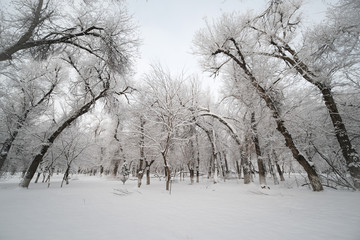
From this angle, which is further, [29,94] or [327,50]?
[29,94]

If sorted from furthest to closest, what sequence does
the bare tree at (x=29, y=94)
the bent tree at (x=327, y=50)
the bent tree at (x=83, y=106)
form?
the bare tree at (x=29, y=94) → the bent tree at (x=83, y=106) → the bent tree at (x=327, y=50)

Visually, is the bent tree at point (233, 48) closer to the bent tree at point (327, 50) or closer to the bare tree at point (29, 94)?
the bent tree at point (327, 50)

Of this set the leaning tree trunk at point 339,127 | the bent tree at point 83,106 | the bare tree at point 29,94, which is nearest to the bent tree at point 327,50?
the leaning tree trunk at point 339,127

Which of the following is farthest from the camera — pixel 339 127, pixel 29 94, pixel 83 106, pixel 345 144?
pixel 29 94

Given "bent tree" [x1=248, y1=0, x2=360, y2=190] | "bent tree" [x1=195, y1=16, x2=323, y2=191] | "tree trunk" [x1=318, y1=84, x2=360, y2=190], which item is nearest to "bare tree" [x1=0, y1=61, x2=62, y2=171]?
"bent tree" [x1=195, y1=16, x2=323, y2=191]

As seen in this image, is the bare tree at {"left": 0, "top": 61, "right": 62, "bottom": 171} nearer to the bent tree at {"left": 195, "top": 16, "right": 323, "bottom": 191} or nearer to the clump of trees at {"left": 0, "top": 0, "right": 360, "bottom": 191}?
the clump of trees at {"left": 0, "top": 0, "right": 360, "bottom": 191}

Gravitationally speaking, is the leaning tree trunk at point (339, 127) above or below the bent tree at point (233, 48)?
below

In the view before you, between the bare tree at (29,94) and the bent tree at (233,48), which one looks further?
the bare tree at (29,94)

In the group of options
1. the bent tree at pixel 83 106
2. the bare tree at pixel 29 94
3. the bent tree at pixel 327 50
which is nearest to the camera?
the bent tree at pixel 327 50

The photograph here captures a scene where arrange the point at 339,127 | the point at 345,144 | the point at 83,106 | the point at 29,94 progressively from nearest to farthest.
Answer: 1. the point at 345,144
2. the point at 339,127
3. the point at 83,106
4. the point at 29,94

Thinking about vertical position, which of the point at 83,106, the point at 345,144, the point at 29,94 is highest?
the point at 29,94

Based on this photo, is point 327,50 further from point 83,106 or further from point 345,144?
point 83,106

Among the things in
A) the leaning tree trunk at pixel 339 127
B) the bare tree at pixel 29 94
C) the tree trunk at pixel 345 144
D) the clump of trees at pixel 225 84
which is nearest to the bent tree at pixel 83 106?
the clump of trees at pixel 225 84

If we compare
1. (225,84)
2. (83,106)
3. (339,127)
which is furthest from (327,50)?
(83,106)
